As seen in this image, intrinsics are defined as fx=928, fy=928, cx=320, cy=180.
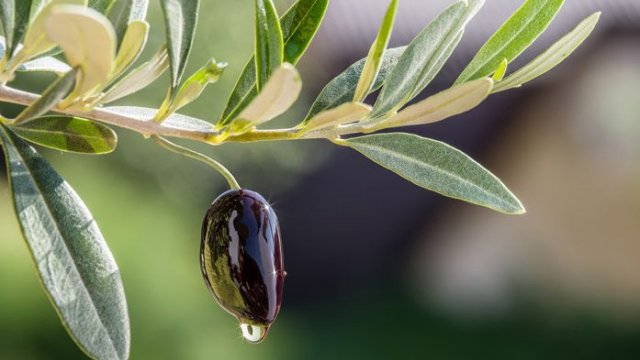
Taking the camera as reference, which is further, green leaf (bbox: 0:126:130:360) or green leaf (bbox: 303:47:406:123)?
green leaf (bbox: 303:47:406:123)

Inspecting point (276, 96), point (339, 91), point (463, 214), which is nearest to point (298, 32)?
point (339, 91)

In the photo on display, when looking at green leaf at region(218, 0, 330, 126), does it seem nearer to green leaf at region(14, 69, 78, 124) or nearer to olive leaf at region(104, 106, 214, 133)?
olive leaf at region(104, 106, 214, 133)

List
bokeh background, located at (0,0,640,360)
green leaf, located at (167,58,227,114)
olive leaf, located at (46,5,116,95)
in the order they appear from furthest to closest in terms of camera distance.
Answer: bokeh background, located at (0,0,640,360)
green leaf, located at (167,58,227,114)
olive leaf, located at (46,5,116,95)

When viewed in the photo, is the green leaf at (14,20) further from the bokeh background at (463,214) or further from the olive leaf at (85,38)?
the bokeh background at (463,214)

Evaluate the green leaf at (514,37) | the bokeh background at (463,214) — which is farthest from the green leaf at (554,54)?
the bokeh background at (463,214)

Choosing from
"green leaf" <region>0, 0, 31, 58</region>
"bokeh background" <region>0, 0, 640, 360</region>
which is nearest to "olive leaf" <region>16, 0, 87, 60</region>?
"green leaf" <region>0, 0, 31, 58</region>

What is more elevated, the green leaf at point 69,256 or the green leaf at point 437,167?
the green leaf at point 437,167

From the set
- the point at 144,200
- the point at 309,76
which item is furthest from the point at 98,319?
the point at 309,76
